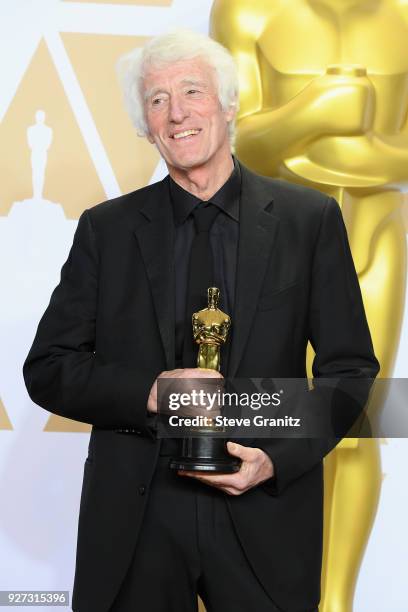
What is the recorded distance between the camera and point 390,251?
2.46 meters

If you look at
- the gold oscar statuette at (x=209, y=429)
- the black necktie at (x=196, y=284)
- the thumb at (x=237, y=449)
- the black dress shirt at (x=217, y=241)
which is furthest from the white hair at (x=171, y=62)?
the thumb at (x=237, y=449)

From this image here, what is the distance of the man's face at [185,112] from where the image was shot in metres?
1.58

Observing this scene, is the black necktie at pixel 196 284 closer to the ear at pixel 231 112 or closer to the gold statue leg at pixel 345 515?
the ear at pixel 231 112

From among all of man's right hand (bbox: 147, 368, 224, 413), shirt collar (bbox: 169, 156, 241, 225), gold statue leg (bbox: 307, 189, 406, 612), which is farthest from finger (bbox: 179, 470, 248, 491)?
gold statue leg (bbox: 307, 189, 406, 612)

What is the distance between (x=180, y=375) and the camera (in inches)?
55.5

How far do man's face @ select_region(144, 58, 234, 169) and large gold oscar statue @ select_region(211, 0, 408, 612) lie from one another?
704 mm

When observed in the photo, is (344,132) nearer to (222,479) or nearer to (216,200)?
(216,200)

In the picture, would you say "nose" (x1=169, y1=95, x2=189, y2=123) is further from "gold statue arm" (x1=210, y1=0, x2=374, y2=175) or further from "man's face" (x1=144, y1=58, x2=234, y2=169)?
"gold statue arm" (x1=210, y1=0, x2=374, y2=175)

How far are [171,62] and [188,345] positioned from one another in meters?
0.42

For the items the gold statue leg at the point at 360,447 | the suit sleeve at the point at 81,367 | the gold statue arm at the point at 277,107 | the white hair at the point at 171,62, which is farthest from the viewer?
the gold statue leg at the point at 360,447

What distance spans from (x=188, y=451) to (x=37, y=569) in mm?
1626

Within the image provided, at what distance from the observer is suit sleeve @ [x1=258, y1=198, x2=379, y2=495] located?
1.49m

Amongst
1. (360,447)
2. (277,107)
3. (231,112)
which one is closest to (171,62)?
(231,112)

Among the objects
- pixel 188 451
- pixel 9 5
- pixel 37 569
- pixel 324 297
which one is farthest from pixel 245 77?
pixel 37 569
